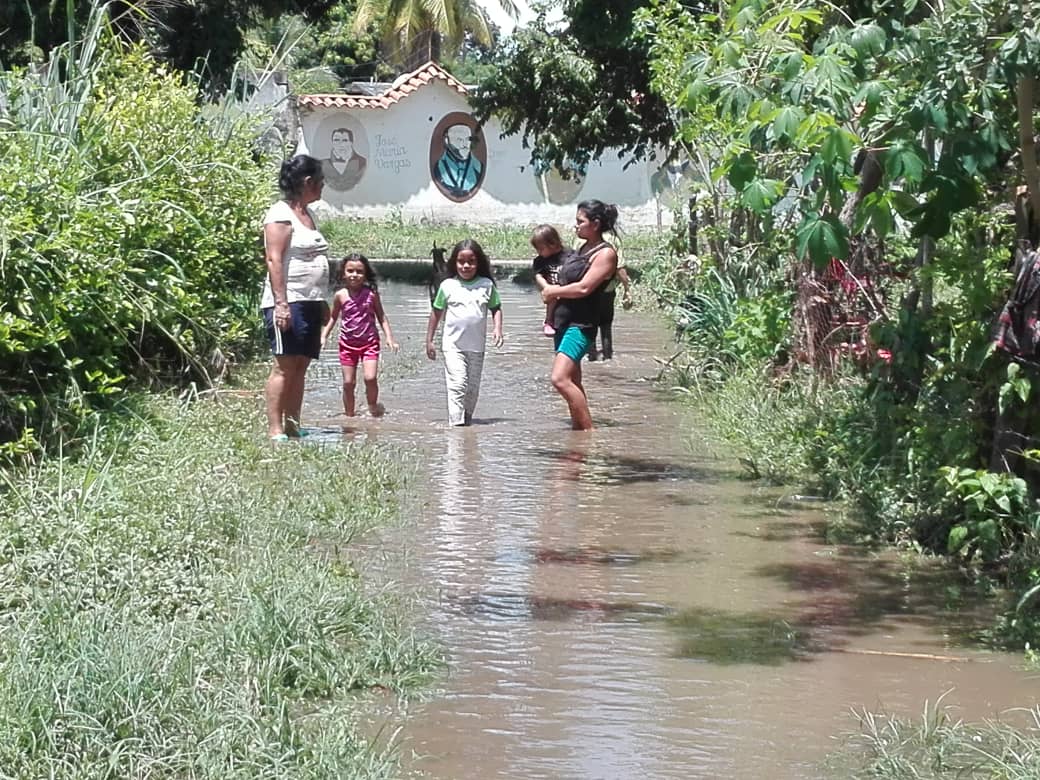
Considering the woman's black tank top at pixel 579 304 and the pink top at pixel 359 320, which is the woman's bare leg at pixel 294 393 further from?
the woman's black tank top at pixel 579 304

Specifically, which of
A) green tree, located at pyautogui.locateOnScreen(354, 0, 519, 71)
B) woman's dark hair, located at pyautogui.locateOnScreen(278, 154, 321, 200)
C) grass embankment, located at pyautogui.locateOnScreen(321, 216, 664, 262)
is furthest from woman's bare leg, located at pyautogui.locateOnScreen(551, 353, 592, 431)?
green tree, located at pyautogui.locateOnScreen(354, 0, 519, 71)

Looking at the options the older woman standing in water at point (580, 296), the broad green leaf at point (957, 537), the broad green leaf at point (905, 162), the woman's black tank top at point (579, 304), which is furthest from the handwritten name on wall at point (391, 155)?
the broad green leaf at point (905, 162)

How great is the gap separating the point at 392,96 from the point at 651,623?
109 ft

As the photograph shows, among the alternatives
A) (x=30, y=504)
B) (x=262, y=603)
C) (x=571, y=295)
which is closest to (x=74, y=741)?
(x=262, y=603)

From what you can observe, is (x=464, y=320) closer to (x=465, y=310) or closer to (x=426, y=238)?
(x=465, y=310)

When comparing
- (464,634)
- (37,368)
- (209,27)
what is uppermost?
(209,27)

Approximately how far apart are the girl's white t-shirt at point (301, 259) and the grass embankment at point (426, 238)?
67.0 ft

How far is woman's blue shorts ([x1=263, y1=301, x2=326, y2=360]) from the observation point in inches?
378

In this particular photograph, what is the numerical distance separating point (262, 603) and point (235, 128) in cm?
821

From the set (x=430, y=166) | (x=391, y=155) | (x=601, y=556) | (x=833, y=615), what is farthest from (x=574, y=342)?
(x=391, y=155)

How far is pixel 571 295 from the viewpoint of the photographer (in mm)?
10750

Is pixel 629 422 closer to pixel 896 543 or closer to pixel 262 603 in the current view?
pixel 896 543

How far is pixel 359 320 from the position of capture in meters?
11.4

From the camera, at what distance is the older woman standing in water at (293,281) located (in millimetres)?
9508
